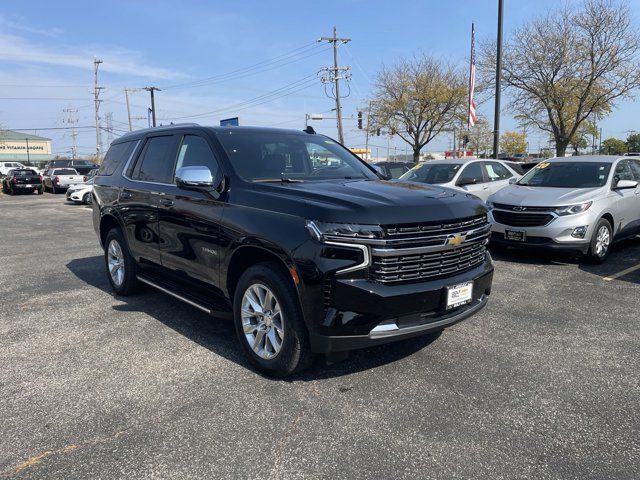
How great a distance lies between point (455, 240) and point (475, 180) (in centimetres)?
769

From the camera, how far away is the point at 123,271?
6008 mm

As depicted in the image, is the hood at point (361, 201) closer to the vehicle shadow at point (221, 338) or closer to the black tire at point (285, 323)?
the black tire at point (285, 323)

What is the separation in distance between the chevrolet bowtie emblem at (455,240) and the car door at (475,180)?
23.3ft

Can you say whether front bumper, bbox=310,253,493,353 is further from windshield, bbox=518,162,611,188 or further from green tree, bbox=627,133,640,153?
green tree, bbox=627,133,640,153

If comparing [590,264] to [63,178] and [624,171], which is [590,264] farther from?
[63,178]

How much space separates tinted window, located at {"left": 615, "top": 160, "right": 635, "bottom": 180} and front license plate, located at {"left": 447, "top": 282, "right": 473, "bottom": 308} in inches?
244

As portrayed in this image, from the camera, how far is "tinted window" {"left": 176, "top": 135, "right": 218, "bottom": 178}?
4441 millimetres

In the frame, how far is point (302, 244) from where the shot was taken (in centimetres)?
335

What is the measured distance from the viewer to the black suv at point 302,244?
3.32m

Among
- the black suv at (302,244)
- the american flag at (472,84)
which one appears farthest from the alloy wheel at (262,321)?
the american flag at (472,84)

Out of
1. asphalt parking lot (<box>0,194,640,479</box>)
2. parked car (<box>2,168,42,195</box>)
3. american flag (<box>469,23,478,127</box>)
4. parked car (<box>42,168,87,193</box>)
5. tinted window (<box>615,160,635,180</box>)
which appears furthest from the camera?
parked car (<box>2,168,42,195</box>)

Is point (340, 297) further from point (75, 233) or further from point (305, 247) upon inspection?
point (75, 233)

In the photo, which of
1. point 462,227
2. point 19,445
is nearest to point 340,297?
point 462,227

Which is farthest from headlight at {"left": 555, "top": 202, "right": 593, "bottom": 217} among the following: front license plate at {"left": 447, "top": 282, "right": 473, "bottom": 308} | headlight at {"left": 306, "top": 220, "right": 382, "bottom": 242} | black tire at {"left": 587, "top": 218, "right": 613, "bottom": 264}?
headlight at {"left": 306, "top": 220, "right": 382, "bottom": 242}
